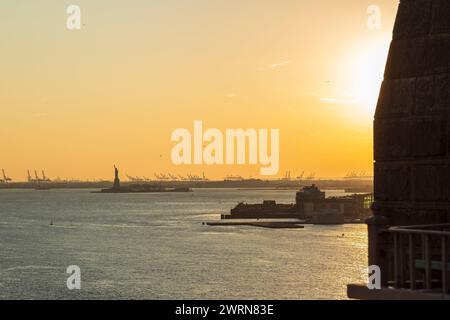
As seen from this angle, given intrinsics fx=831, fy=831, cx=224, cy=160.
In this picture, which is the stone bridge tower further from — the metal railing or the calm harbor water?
the calm harbor water

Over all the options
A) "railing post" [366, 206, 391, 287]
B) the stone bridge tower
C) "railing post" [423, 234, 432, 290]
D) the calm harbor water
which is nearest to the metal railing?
"railing post" [423, 234, 432, 290]

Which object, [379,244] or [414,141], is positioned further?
[414,141]

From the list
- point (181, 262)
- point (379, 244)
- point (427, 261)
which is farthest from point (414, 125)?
point (181, 262)

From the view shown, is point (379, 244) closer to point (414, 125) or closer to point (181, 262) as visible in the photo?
point (414, 125)

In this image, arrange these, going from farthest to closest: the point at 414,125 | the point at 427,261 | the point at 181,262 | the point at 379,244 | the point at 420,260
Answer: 1. the point at 181,262
2. the point at 414,125
3. the point at 379,244
4. the point at 420,260
5. the point at 427,261

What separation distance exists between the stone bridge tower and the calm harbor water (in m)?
61.1

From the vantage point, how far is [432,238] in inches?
447

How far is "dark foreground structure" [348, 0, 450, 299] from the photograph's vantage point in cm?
1080

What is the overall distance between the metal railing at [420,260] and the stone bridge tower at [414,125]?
34 cm

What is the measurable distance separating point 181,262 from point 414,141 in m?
93.4

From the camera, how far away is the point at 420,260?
10305 millimetres

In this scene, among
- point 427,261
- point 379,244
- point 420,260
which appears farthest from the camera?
point 379,244
